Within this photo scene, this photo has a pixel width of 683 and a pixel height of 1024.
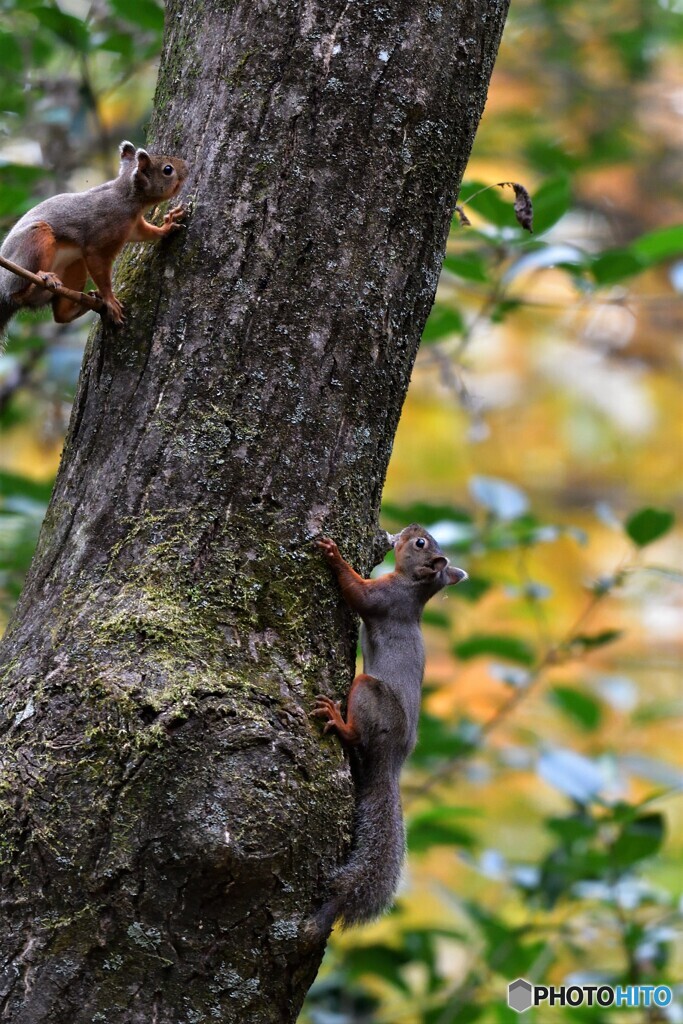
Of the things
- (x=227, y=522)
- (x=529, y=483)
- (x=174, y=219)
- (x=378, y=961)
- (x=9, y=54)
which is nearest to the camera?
(x=227, y=522)

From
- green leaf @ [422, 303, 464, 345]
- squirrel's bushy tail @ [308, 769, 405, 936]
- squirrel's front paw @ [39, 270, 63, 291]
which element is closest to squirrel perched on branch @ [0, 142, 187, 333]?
squirrel's front paw @ [39, 270, 63, 291]

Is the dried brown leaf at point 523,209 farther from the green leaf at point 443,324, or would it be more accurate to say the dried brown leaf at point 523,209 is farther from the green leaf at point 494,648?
the green leaf at point 494,648

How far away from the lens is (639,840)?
11.2ft

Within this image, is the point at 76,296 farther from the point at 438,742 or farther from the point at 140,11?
the point at 438,742

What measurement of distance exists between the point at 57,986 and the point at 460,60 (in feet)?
6.03

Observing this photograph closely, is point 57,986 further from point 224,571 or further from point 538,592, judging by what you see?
point 538,592

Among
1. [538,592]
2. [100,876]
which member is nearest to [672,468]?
[538,592]

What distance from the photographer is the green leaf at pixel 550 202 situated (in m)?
3.09

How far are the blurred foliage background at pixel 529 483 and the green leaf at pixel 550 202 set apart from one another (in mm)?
10

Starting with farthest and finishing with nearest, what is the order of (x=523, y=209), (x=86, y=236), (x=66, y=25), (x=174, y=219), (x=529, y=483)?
(x=529, y=483)
(x=66, y=25)
(x=523, y=209)
(x=86, y=236)
(x=174, y=219)

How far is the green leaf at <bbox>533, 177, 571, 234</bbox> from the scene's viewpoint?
3094mm

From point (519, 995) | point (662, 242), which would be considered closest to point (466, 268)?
point (662, 242)

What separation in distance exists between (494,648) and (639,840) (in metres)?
0.91

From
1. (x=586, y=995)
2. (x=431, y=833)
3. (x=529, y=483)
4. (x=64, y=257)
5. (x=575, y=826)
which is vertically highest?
(x=529, y=483)
